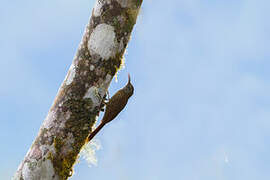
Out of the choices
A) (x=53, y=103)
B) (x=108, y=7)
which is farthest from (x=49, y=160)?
(x=108, y=7)

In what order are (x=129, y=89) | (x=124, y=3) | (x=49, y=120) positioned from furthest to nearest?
(x=129, y=89) → (x=124, y=3) → (x=49, y=120)

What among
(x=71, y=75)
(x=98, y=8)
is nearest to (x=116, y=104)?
(x=71, y=75)

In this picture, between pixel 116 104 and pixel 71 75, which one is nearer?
pixel 71 75

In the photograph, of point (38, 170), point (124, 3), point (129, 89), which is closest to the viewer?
point (38, 170)

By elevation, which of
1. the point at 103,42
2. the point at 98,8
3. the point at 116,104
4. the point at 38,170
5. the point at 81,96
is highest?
the point at 98,8

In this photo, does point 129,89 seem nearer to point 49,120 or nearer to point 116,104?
point 116,104

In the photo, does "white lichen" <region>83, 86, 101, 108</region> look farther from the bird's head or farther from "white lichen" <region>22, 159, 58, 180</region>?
"white lichen" <region>22, 159, 58, 180</region>
